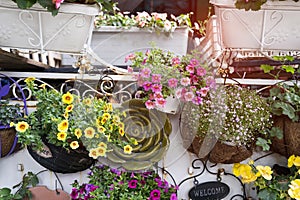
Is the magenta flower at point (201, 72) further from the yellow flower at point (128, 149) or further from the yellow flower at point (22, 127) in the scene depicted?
the yellow flower at point (22, 127)

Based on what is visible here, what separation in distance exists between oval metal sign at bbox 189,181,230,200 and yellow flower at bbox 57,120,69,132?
56cm

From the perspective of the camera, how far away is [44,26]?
1.05 metres

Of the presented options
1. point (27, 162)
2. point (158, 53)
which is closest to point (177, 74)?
point (158, 53)

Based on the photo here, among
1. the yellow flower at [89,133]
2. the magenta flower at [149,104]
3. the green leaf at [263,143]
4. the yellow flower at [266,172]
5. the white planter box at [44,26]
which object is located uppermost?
the white planter box at [44,26]

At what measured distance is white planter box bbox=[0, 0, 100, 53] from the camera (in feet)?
3.36

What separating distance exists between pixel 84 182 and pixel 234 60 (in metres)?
0.81

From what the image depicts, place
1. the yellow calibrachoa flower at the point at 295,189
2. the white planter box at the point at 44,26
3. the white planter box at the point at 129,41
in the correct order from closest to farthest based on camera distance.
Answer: the white planter box at the point at 44,26 < the yellow calibrachoa flower at the point at 295,189 < the white planter box at the point at 129,41

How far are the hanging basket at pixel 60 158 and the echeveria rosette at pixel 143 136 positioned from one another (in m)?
0.10

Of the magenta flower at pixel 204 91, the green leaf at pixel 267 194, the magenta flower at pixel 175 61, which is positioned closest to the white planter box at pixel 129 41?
the magenta flower at pixel 175 61

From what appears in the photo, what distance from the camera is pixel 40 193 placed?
123 cm

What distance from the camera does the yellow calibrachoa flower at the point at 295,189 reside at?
1.13 metres

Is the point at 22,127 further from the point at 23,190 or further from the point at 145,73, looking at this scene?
the point at 145,73

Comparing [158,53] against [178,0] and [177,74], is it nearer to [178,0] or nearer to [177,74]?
[177,74]

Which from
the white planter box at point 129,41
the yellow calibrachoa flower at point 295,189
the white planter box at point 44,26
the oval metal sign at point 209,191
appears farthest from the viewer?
the white planter box at point 129,41
